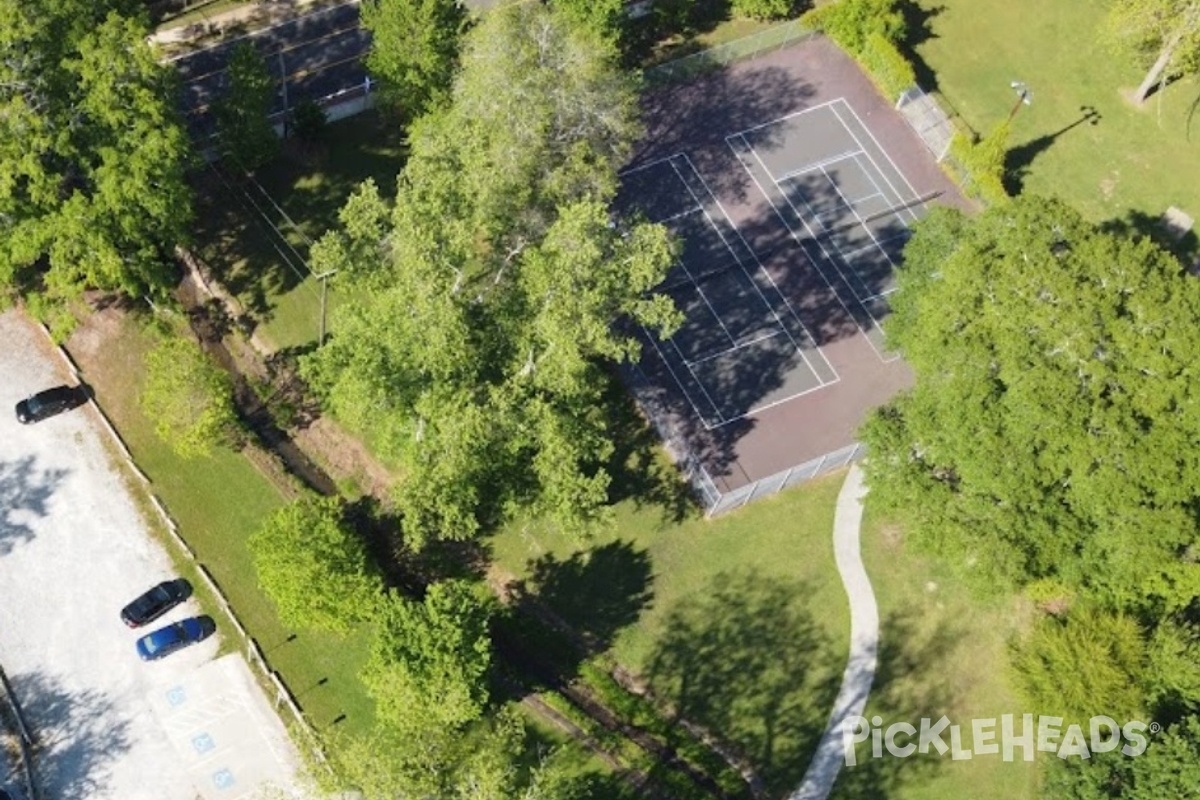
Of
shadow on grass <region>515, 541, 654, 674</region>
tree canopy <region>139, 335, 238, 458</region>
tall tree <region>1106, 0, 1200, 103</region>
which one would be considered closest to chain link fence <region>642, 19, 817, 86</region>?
tall tree <region>1106, 0, 1200, 103</region>

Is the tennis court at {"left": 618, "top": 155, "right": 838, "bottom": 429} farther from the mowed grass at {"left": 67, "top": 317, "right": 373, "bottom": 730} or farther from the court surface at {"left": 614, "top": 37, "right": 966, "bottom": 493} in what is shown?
the mowed grass at {"left": 67, "top": 317, "right": 373, "bottom": 730}

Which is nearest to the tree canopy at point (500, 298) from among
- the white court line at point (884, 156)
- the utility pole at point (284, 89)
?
the utility pole at point (284, 89)

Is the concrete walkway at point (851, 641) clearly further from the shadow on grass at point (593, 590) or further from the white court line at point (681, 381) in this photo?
the shadow on grass at point (593, 590)

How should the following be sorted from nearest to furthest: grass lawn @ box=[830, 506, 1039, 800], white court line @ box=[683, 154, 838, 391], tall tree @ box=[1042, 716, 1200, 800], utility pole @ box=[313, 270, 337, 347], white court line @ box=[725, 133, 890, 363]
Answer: tall tree @ box=[1042, 716, 1200, 800], grass lawn @ box=[830, 506, 1039, 800], utility pole @ box=[313, 270, 337, 347], white court line @ box=[683, 154, 838, 391], white court line @ box=[725, 133, 890, 363]

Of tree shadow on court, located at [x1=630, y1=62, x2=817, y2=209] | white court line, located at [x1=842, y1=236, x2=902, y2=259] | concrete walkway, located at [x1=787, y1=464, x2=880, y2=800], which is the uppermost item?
tree shadow on court, located at [x1=630, y1=62, x2=817, y2=209]

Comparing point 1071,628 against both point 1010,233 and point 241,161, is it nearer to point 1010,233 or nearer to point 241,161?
point 1010,233
